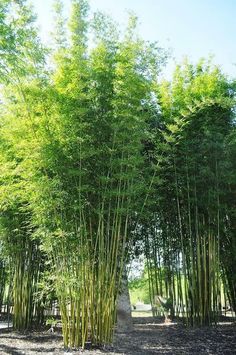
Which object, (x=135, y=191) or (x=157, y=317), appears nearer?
(x=135, y=191)

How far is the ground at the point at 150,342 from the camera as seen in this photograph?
4496 millimetres

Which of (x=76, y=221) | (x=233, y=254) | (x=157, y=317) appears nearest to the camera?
(x=76, y=221)

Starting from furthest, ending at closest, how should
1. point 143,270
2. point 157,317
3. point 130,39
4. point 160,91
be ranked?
point 157,317 < point 143,270 < point 160,91 < point 130,39

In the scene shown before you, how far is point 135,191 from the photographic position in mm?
4785

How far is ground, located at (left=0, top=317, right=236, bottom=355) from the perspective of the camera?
14.8 ft

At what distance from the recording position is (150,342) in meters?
5.06

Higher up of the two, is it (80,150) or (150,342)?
(80,150)

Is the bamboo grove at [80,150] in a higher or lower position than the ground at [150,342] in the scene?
higher

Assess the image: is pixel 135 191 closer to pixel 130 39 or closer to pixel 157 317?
pixel 130 39

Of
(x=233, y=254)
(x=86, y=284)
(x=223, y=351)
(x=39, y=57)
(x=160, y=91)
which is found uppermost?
(x=160, y=91)

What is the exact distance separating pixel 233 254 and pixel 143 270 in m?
1.89

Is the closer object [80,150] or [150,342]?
[80,150]

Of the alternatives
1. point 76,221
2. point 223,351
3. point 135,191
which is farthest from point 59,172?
point 223,351

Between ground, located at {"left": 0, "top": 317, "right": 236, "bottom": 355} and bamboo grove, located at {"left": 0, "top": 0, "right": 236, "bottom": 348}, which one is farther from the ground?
bamboo grove, located at {"left": 0, "top": 0, "right": 236, "bottom": 348}
